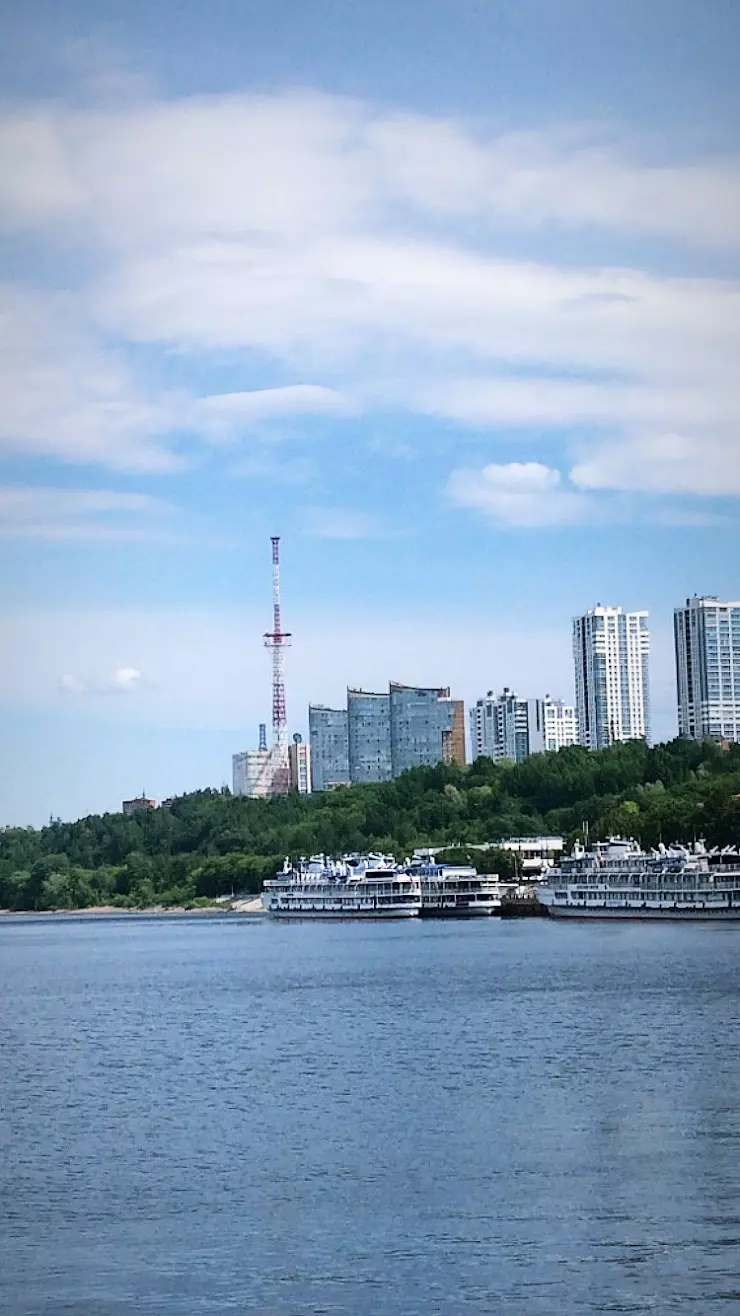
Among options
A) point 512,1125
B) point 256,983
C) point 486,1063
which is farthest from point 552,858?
point 512,1125

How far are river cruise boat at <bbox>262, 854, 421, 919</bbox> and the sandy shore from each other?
33.8 ft

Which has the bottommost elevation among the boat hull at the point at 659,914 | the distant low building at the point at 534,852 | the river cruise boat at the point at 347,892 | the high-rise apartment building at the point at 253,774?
the boat hull at the point at 659,914

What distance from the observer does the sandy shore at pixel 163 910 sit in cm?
8431

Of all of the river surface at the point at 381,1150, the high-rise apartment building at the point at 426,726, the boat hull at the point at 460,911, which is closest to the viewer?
the river surface at the point at 381,1150

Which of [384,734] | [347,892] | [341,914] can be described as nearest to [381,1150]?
[347,892]

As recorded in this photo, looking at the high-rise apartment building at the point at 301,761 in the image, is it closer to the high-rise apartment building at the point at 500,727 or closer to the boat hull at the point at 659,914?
the high-rise apartment building at the point at 500,727

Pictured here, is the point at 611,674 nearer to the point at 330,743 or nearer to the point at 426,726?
the point at 426,726

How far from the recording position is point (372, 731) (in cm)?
12144

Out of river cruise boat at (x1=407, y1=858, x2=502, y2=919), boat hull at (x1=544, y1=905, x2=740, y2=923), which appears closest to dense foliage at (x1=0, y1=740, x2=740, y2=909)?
river cruise boat at (x1=407, y1=858, x2=502, y2=919)

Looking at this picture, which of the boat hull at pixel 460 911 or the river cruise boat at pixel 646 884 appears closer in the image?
the river cruise boat at pixel 646 884

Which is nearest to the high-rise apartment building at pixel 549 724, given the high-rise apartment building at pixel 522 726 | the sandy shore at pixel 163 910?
the high-rise apartment building at pixel 522 726

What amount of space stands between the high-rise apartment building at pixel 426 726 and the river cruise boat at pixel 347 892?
44724mm

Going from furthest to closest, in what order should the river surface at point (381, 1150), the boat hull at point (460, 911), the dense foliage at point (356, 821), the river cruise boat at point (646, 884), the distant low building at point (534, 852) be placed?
the dense foliage at point (356, 821)
the distant low building at point (534, 852)
the boat hull at point (460, 911)
the river cruise boat at point (646, 884)
the river surface at point (381, 1150)

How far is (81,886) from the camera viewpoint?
95250 mm
